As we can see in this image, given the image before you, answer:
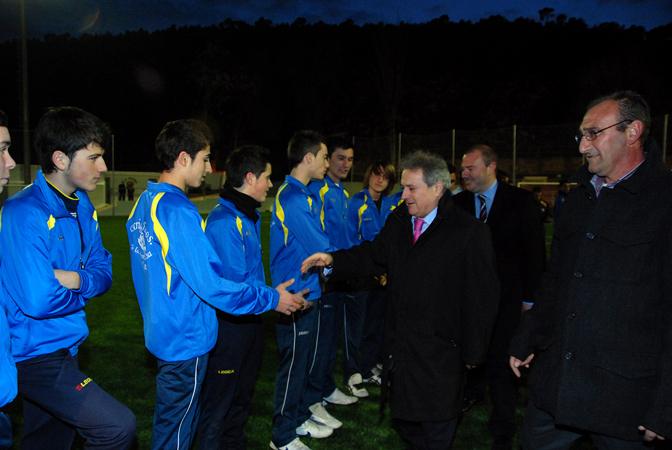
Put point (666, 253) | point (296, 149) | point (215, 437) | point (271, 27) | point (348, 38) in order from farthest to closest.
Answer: point (271, 27) < point (348, 38) < point (296, 149) < point (215, 437) < point (666, 253)

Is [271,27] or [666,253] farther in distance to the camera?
[271,27]

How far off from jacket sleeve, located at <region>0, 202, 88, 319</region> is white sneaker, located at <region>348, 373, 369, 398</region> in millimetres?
3054

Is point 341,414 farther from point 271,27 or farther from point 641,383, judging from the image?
point 271,27

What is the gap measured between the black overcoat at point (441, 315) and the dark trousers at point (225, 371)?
2.81ft

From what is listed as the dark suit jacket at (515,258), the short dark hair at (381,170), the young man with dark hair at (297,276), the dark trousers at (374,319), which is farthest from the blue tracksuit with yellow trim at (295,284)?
the short dark hair at (381,170)

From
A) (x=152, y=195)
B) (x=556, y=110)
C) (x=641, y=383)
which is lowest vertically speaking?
(x=641, y=383)

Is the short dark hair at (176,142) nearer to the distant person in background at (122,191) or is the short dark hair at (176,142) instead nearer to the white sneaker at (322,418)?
the white sneaker at (322,418)

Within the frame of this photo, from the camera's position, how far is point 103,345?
6031mm

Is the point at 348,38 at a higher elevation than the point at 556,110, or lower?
higher

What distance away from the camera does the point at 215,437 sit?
3.00 m

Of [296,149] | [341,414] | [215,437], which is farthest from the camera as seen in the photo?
[341,414]

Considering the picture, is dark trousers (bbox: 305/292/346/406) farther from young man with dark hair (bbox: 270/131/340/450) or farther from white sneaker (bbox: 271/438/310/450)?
white sneaker (bbox: 271/438/310/450)

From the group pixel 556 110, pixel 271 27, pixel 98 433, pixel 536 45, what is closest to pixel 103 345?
pixel 98 433

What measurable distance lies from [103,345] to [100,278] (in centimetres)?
386
